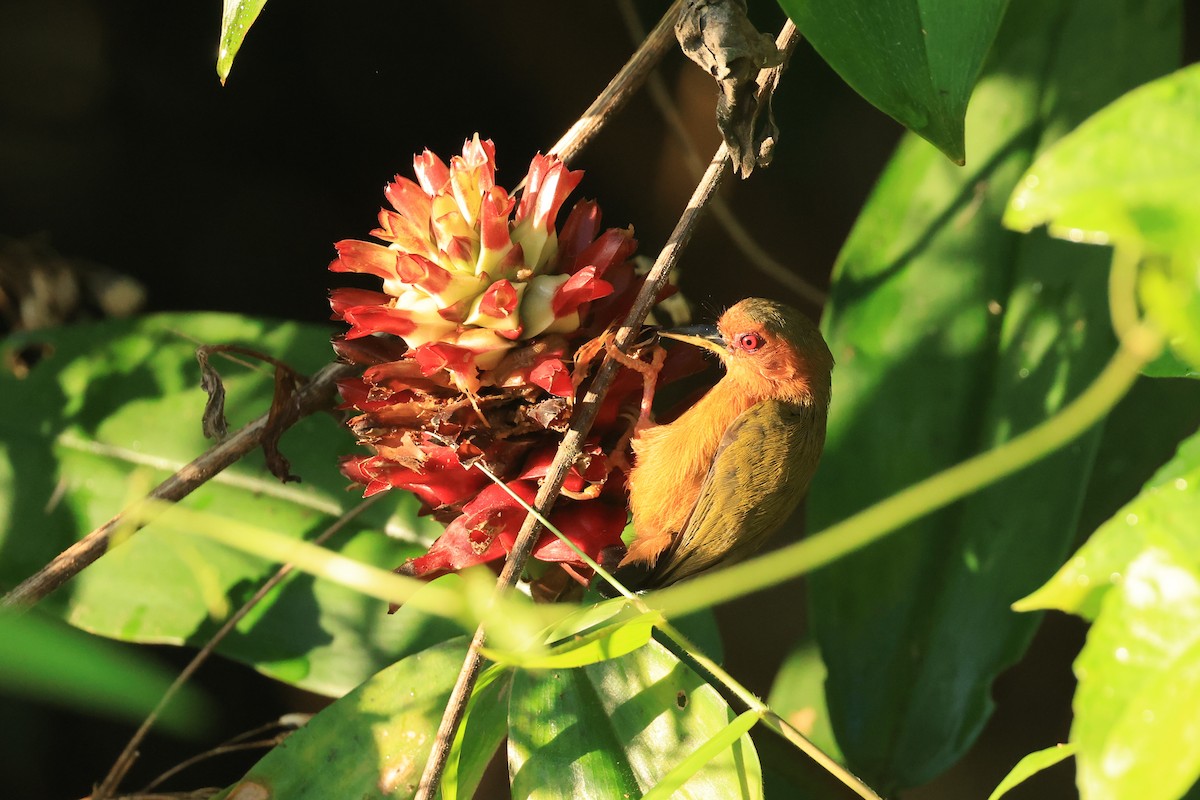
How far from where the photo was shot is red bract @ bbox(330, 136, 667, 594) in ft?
2.25

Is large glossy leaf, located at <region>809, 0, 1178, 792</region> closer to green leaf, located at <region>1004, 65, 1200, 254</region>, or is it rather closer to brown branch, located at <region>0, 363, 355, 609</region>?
brown branch, located at <region>0, 363, 355, 609</region>

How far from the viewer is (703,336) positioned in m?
0.90

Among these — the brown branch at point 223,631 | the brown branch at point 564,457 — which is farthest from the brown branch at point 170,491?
the brown branch at point 564,457

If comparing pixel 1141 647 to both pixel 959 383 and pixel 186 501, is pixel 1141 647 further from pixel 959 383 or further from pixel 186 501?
pixel 186 501

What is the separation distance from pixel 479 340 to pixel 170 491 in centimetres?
29

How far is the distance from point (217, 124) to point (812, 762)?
94 cm

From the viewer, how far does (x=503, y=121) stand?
127cm

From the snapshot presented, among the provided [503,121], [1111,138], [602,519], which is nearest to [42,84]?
[503,121]

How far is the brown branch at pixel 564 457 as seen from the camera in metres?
0.66

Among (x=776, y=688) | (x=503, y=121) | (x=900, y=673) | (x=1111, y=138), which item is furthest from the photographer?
(x=503, y=121)

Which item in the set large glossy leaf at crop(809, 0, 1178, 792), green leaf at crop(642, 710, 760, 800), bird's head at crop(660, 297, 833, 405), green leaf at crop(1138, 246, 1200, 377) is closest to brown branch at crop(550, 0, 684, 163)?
bird's head at crop(660, 297, 833, 405)

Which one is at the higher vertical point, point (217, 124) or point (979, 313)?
point (217, 124)

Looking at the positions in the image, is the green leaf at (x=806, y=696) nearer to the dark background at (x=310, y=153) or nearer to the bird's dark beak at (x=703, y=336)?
the dark background at (x=310, y=153)

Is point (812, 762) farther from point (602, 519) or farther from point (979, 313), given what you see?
point (979, 313)
